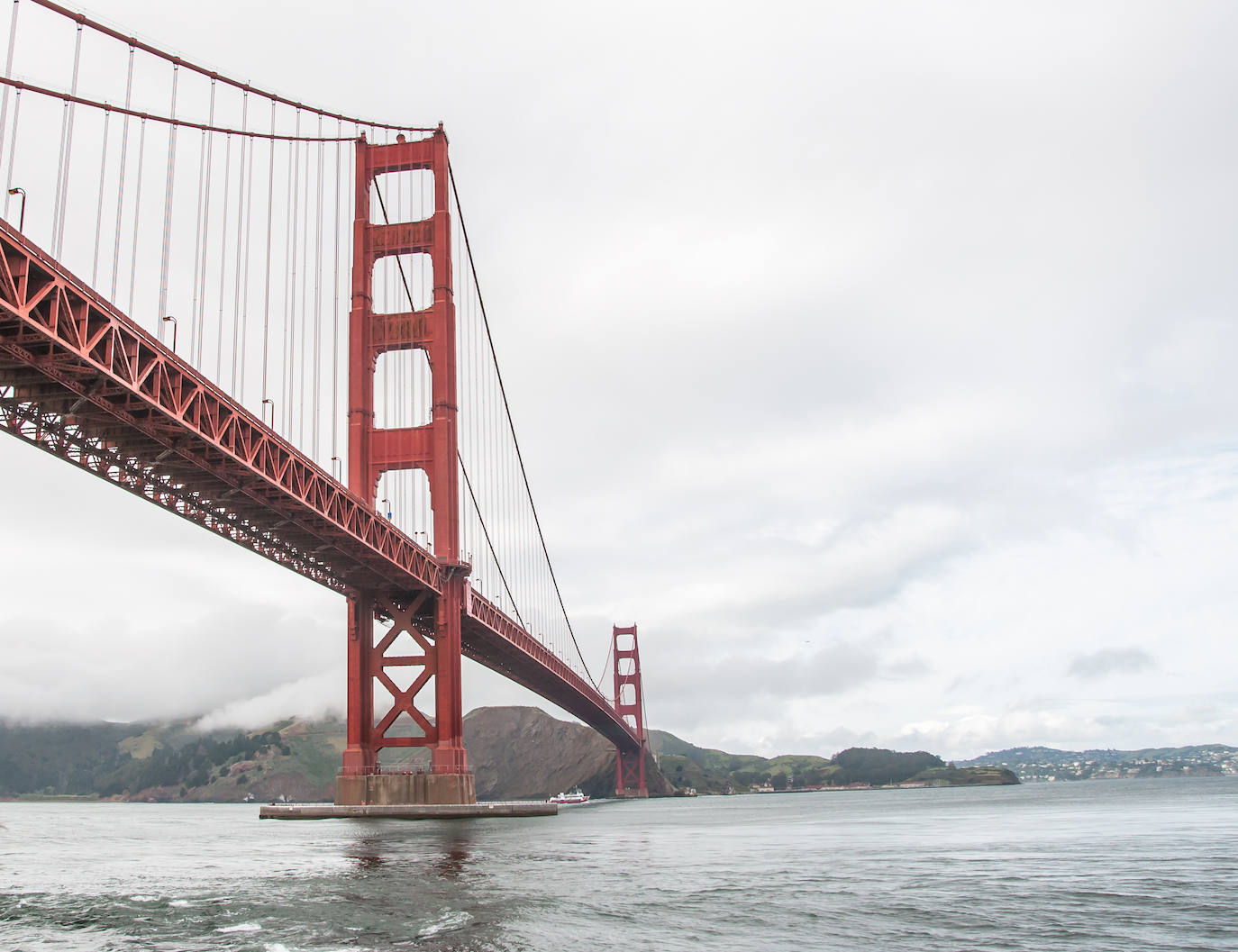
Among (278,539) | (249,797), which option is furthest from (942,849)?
(249,797)

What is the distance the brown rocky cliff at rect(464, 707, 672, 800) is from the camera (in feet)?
481

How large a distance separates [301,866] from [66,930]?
31.3 feet

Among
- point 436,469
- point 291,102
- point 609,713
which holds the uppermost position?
point 291,102

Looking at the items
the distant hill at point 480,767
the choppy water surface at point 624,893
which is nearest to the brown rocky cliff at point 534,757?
the distant hill at point 480,767

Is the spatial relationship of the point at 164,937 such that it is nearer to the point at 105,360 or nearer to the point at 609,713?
the point at 105,360

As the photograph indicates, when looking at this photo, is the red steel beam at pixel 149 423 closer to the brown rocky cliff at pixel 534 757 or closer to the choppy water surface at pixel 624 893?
the choppy water surface at pixel 624 893

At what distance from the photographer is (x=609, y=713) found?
101m

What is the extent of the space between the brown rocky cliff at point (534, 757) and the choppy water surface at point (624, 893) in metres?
114

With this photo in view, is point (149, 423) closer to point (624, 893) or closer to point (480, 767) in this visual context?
point (624, 893)

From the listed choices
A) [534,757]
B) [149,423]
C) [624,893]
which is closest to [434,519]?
[149,423]

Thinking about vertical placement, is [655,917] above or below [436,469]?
below

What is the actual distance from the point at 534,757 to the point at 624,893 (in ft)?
471

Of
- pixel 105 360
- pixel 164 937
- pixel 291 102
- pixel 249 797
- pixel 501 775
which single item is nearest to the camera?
pixel 164 937

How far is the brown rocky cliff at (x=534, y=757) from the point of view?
146 meters
